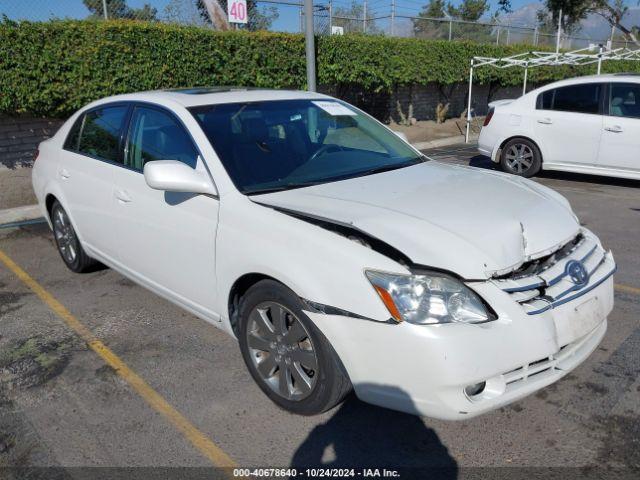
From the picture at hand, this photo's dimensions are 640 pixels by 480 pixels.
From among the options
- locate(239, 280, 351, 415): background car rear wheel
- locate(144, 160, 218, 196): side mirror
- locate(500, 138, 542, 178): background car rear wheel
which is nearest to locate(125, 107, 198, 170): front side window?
locate(144, 160, 218, 196): side mirror

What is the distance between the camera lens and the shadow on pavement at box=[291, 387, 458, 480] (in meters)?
2.56

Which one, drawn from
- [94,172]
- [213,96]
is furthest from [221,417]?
[94,172]

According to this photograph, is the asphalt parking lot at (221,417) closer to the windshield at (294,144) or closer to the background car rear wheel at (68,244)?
the background car rear wheel at (68,244)

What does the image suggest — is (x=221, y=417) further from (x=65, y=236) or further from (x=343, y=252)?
(x=65, y=236)

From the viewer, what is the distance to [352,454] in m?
2.64

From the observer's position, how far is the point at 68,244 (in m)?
5.02

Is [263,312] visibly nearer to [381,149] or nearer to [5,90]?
[381,149]

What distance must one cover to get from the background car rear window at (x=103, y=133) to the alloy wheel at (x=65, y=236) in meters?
0.71

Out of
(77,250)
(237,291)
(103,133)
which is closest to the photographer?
(237,291)

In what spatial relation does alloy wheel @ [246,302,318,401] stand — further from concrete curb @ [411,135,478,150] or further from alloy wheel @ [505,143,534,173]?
concrete curb @ [411,135,478,150]

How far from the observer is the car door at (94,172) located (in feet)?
13.4

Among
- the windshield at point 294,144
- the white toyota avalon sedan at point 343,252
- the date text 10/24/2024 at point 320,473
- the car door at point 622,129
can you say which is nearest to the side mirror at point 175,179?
the white toyota avalon sedan at point 343,252

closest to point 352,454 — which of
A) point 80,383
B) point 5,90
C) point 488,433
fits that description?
point 488,433

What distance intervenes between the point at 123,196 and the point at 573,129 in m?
6.84
